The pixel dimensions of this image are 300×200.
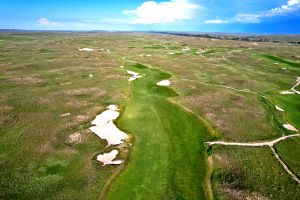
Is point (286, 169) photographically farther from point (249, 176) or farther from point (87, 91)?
point (87, 91)

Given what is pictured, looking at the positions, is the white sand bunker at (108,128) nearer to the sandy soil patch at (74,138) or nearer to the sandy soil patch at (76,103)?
the sandy soil patch at (74,138)

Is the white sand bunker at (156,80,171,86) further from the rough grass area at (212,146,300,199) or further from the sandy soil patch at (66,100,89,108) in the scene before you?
the rough grass area at (212,146,300,199)

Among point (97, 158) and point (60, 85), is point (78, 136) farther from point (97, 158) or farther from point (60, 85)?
point (60, 85)

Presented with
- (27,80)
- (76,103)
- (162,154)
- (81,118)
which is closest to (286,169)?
(162,154)

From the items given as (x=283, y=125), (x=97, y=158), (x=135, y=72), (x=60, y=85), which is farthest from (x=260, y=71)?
(x=97, y=158)

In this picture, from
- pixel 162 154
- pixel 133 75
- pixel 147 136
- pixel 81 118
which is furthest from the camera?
A: pixel 133 75

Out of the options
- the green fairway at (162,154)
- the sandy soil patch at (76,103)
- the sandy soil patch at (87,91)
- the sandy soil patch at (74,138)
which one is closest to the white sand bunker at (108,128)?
the green fairway at (162,154)
